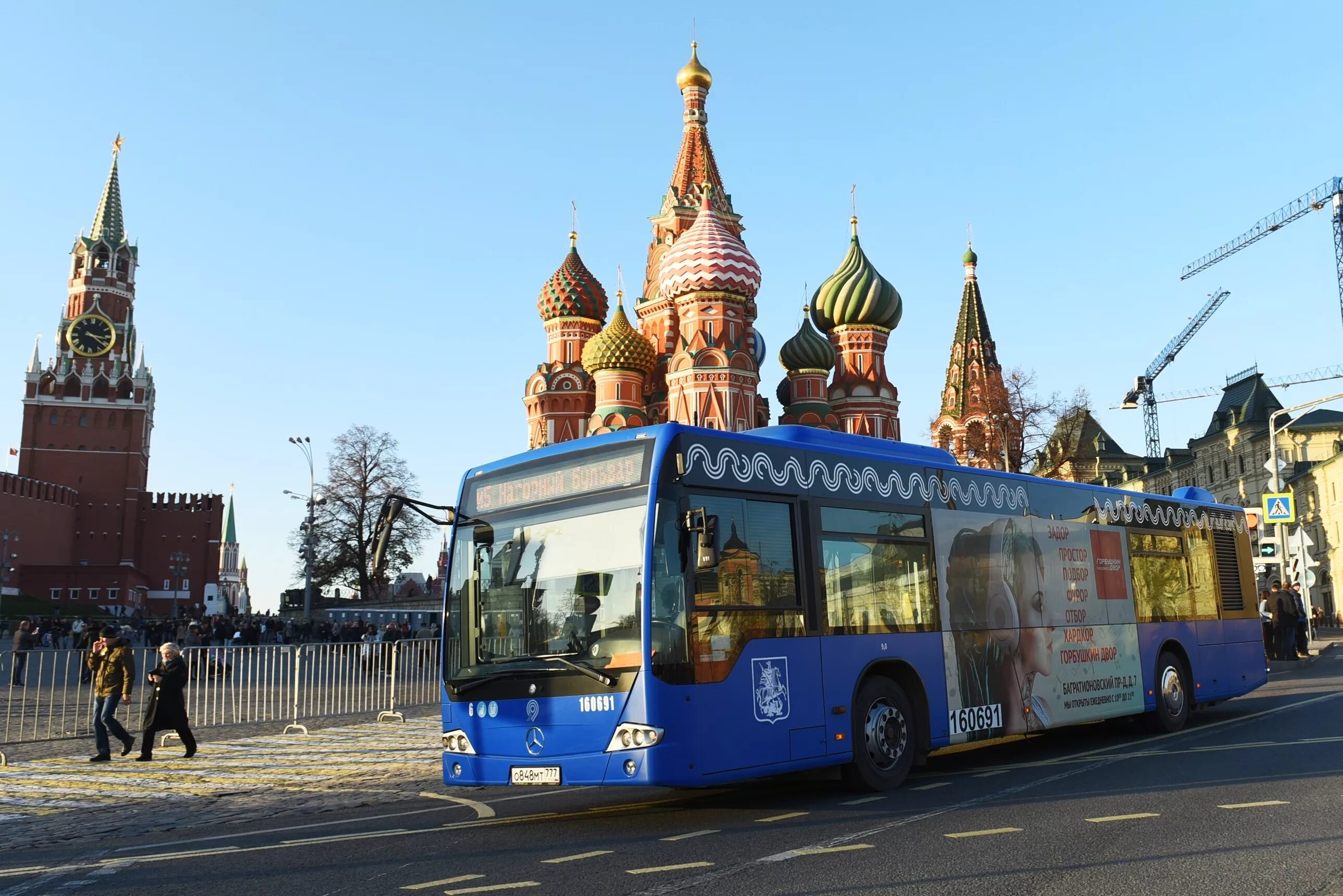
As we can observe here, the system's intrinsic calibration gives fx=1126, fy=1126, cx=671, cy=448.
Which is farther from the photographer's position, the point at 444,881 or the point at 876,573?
the point at 876,573

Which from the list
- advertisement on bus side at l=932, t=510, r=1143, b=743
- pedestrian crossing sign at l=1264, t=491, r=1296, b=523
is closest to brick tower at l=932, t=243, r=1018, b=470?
pedestrian crossing sign at l=1264, t=491, r=1296, b=523

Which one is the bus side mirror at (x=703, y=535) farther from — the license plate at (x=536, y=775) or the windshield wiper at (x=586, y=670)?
the license plate at (x=536, y=775)

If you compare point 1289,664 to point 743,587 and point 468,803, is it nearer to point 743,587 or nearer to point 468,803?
point 743,587

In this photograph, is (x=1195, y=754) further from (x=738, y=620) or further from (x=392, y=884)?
(x=392, y=884)

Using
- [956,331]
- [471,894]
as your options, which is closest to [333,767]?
[471,894]

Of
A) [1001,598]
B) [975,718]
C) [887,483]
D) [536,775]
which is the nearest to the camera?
[536,775]

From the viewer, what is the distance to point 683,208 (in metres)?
54.8

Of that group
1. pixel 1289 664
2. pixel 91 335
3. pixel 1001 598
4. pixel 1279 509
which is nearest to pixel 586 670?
pixel 1001 598

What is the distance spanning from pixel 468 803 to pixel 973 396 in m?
37.3

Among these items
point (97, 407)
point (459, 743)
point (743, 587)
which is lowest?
point (459, 743)

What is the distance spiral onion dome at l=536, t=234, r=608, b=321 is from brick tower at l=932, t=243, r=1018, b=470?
16833 millimetres

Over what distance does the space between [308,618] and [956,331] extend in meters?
42.7

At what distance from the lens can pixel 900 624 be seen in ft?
32.8

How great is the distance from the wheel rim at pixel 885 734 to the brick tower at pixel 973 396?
32077mm
